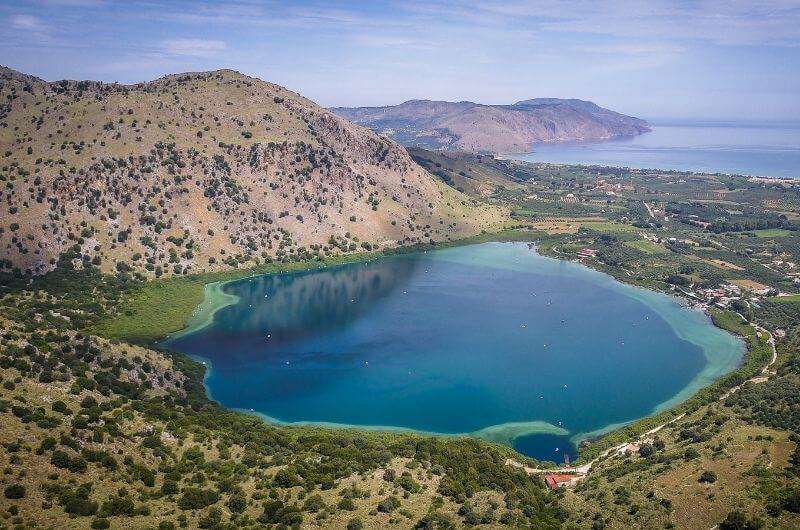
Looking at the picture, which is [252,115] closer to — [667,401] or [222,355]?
[222,355]

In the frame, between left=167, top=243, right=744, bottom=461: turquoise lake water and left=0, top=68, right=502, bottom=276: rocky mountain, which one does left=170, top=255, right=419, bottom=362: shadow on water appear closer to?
left=167, top=243, right=744, bottom=461: turquoise lake water

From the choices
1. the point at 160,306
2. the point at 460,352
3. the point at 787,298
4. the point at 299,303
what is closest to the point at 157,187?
the point at 160,306

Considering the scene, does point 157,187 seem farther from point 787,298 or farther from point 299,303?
point 787,298

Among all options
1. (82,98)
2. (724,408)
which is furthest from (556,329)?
(82,98)

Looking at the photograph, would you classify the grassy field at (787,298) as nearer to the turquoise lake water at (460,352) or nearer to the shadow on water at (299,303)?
the turquoise lake water at (460,352)

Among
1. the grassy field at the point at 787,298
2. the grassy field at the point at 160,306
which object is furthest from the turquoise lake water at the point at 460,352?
the grassy field at the point at 787,298

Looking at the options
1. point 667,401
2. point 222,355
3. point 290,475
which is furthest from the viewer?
point 222,355

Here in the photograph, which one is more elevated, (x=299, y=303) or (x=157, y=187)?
(x=157, y=187)

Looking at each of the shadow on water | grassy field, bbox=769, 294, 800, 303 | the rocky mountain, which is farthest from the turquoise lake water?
grassy field, bbox=769, 294, 800, 303
